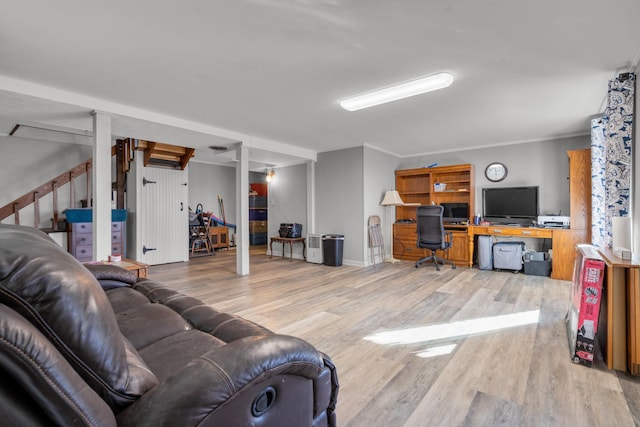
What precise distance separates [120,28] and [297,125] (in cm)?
256

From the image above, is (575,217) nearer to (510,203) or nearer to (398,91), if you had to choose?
(510,203)

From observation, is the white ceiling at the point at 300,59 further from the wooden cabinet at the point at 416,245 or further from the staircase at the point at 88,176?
the wooden cabinet at the point at 416,245

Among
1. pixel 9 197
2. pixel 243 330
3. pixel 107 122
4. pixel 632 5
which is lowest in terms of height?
pixel 243 330

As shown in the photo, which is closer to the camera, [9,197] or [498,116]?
[498,116]

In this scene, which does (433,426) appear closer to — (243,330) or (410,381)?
(410,381)

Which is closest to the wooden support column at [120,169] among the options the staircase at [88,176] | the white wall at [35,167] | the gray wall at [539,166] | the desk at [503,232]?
the staircase at [88,176]

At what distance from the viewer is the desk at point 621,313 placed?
6.48ft

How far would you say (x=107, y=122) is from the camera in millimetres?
3496

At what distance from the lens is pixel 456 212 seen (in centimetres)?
599

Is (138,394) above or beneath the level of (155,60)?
beneath

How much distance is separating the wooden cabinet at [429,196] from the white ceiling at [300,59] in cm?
180

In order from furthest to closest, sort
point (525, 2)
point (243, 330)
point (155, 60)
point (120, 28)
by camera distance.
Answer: point (155, 60) < point (120, 28) < point (525, 2) < point (243, 330)

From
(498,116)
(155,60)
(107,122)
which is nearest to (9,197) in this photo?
(107,122)

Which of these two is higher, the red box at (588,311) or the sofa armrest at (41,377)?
the sofa armrest at (41,377)
